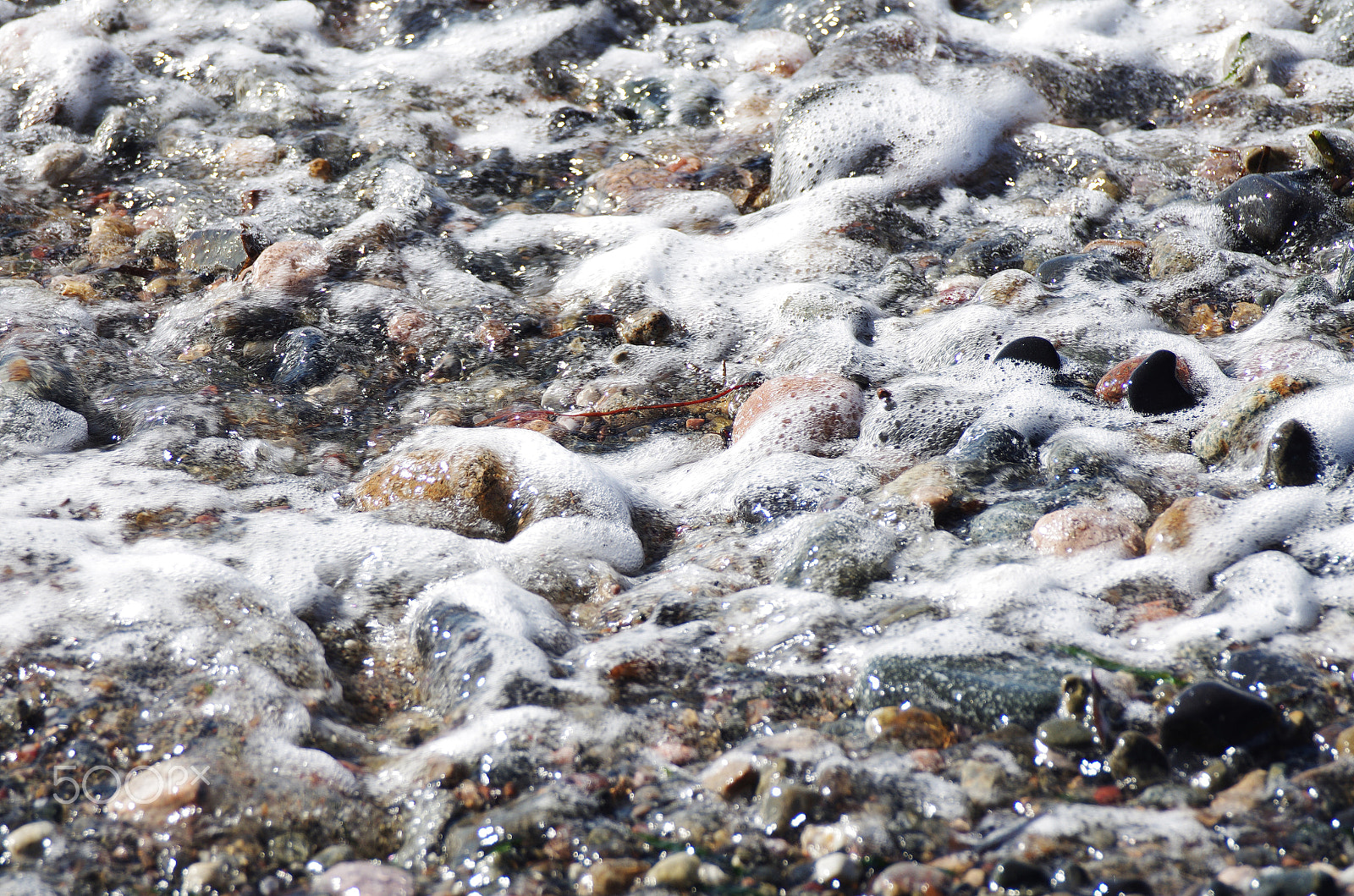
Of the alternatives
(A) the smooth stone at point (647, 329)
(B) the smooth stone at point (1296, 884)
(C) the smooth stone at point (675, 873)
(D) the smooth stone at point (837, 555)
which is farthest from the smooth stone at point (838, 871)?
(A) the smooth stone at point (647, 329)

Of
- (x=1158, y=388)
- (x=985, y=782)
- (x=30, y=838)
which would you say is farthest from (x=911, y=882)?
(x=1158, y=388)

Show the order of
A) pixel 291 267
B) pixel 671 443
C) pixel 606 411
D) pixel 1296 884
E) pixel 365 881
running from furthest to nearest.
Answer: pixel 291 267 → pixel 606 411 → pixel 671 443 → pixel 365 881 → pixel 1296 884

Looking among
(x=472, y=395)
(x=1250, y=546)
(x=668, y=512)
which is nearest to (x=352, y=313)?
(x=472, y=395)

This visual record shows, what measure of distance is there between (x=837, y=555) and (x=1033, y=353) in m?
1.16

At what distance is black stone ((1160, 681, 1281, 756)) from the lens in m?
1.86

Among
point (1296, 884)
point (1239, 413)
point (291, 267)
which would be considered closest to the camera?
point (1296, 884)

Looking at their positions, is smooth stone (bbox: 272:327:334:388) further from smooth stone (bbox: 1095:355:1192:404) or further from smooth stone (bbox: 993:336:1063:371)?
smooth stone (bbox: 1095:355:1192:404)

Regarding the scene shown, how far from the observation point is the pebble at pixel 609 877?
5.58 ft

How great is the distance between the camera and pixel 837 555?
2.49 metres

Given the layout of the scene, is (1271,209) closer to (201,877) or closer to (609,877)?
(609,877)

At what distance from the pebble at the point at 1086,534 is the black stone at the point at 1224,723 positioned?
0.63 metres

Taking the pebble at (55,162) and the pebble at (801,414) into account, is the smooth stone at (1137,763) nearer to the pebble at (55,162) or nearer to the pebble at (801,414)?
the pebble at (801,414)

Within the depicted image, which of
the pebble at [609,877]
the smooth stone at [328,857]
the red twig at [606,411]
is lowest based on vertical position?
the red twig at [606,411]

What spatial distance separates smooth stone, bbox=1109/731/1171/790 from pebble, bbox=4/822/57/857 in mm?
1923
